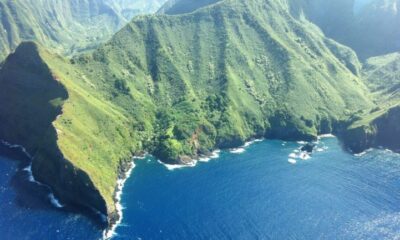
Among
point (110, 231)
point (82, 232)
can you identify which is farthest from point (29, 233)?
point (110, 231)

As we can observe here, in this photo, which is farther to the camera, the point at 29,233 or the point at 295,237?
the point at 295,237

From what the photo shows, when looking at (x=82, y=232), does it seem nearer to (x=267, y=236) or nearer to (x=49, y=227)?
(x=49, y=227)

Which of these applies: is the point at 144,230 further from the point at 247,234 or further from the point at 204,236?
the point at 247,234

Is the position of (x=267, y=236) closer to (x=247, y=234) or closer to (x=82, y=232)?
(x=247, y=234)

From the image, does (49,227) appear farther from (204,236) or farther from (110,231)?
(204,236)

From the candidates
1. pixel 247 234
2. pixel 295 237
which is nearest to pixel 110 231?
pixel 247 234

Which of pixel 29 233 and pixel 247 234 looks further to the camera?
pixel 247 234

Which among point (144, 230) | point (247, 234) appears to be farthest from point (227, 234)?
point (144, 230)
